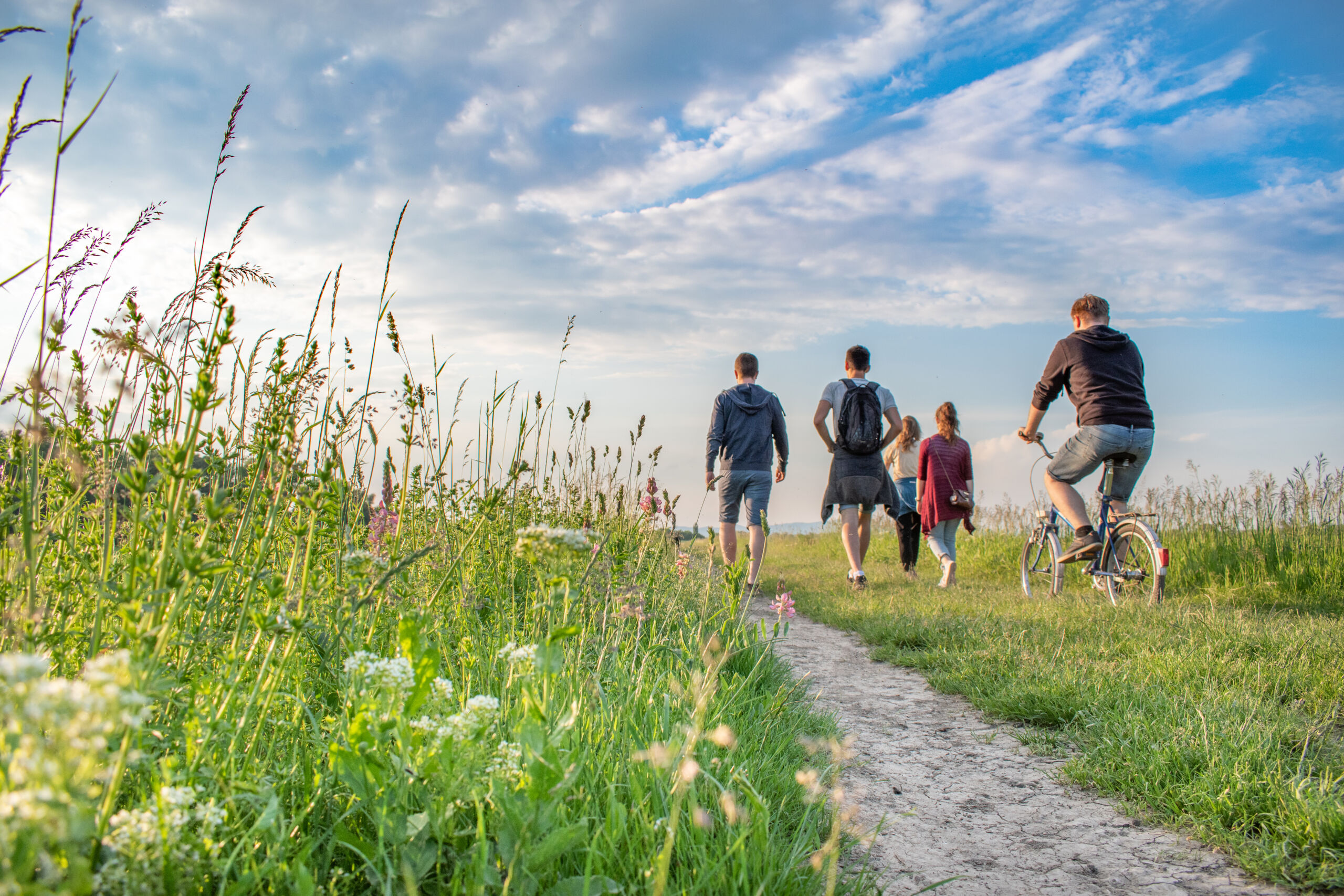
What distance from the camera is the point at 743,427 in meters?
7.58

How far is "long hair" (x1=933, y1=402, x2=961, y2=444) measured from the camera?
898 cm

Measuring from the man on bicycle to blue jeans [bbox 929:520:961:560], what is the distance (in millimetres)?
2108

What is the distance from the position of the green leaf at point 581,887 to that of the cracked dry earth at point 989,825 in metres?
0.54

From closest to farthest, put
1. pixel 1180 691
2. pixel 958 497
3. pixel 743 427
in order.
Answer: pixel 1180 691 → pixel 743 427 → pixel 958 497

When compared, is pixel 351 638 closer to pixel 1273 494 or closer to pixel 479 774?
pixel 479 774

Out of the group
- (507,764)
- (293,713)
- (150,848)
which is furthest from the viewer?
(293,713)

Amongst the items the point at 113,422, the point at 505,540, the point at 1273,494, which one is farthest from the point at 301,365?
the point at 1273,494

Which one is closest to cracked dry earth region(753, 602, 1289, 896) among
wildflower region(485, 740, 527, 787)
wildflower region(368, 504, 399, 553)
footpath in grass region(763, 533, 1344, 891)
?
footpath in grass region(763, 533, 1344, 891)

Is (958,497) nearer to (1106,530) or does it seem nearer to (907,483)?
(907,483)

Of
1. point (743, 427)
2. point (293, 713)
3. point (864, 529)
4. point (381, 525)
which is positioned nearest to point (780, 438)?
point (743, 427)

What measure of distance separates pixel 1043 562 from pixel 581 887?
24.1 feet

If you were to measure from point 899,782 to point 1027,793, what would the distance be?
0.42 metres

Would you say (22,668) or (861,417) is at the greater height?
Answer: (861,417)

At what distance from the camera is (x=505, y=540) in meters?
3.81
